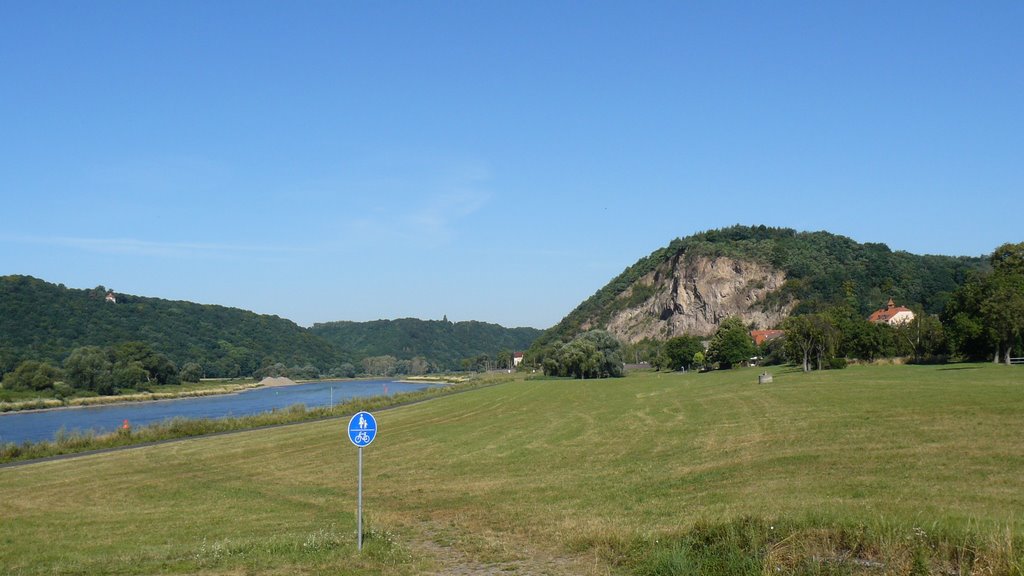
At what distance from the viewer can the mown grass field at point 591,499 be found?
9945 mm

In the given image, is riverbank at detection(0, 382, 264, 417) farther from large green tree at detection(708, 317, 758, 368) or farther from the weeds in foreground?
the weeds in foreground

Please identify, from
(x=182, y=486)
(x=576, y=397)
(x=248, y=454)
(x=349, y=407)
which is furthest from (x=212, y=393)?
(x=182, y=486)

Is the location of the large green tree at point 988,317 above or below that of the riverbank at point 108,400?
above

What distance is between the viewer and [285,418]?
52.8 meters

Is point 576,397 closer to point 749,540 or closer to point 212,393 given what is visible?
point 749,540

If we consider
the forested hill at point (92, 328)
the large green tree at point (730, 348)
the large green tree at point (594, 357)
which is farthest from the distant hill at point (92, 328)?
the large green tree at point (730, 348)

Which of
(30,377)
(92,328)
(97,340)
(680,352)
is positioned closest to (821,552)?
(680,352)

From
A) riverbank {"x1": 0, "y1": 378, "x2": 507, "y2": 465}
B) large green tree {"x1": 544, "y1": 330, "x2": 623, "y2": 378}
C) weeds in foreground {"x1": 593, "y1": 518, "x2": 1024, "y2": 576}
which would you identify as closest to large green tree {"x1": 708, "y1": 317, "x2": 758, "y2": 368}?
large green tree {"x1": 544, "y1": 330, "x2": 623, "y2": 378}

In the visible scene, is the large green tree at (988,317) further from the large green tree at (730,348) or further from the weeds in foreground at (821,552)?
the weeds in foreground at (821,552)

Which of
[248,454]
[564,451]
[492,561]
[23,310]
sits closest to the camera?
[492,561]

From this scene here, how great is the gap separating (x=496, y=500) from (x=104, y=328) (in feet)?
550

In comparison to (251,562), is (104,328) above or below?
above

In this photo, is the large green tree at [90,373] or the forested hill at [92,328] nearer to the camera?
the large green tree at [90,373]

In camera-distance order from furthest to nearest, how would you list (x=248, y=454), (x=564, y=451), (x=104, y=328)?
(x=104, y=328), (x=248, y=454), (x=564, y=451)
